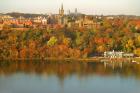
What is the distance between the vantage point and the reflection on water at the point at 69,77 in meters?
5.25

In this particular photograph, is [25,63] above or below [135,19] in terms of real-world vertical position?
below

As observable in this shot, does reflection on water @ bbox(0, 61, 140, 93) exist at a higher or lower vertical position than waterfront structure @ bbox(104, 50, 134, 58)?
lower

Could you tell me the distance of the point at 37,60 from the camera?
744cm

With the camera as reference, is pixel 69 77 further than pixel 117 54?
No

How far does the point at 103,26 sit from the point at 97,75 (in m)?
2.42

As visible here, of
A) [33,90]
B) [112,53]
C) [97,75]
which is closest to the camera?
[33,90]

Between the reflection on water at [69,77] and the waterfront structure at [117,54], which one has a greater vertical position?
the waterfront structure at [117,54]

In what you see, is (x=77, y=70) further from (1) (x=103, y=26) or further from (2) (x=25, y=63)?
(1) (x=103, y=26)

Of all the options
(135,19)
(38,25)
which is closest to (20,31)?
(38,25)

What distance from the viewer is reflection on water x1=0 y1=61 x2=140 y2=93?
5248 mm

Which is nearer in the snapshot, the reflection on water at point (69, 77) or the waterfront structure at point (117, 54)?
the reflection on water at point (69, 77)

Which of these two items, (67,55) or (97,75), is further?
(67,55)

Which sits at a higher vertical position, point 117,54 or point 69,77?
point 117,54

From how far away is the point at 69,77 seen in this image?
604 centimetres
